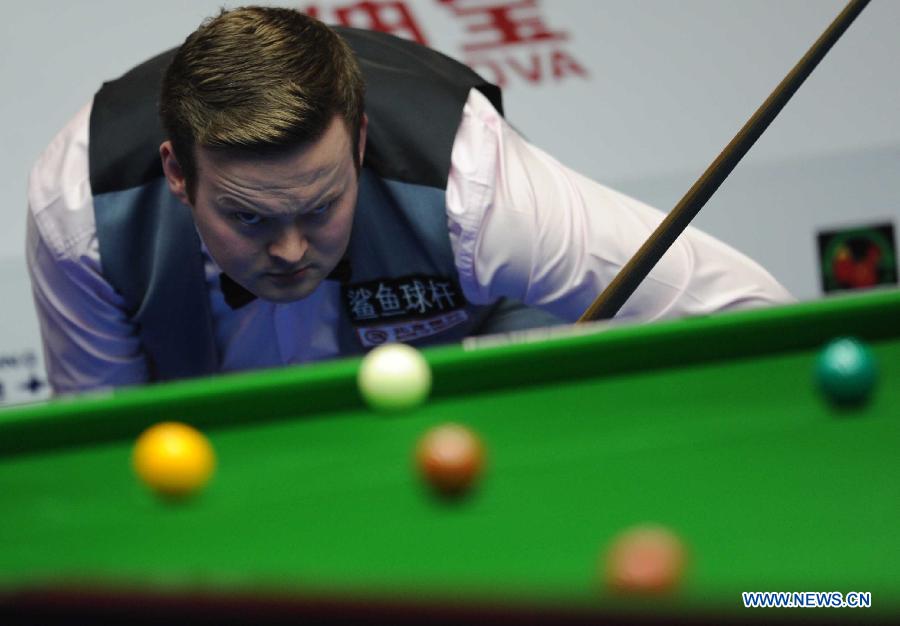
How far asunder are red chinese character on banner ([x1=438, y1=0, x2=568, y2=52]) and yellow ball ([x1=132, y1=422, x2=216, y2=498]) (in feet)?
8.51

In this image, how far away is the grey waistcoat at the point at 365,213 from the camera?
2135mm

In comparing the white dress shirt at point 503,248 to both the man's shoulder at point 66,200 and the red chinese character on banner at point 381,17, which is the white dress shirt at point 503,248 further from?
the red chinese character on banner at point 381,17

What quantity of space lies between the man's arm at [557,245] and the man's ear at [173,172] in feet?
1.65

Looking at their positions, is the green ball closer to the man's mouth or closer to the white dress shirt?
the white dress shirt

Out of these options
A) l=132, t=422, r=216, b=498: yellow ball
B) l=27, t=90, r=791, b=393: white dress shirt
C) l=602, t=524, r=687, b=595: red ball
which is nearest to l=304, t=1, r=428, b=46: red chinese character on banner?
l=27, t=90, r=791, b=393: white dress shirt

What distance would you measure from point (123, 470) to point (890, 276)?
3039mm

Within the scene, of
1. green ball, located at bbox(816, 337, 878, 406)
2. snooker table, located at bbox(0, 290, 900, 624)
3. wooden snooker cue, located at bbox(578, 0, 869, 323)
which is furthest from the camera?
wooden snooker cue, located at bbox(578, 0, 869, 323)

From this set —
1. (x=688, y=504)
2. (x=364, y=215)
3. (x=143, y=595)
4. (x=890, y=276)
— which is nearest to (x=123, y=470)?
(x=143, y=595)

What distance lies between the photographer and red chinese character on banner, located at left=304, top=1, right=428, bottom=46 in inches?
139

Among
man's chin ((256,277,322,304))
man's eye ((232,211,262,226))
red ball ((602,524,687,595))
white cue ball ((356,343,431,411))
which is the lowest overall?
red ball ((602,524,687,595))

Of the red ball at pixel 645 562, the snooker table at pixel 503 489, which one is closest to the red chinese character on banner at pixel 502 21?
the snooker table at pixel 503 489

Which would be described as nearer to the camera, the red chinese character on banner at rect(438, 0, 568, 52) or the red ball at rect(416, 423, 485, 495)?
the red ball at rect(416, 423, 485, 495)

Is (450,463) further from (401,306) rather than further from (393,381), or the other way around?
(401,306)

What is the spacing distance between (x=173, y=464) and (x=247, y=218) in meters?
0.83
